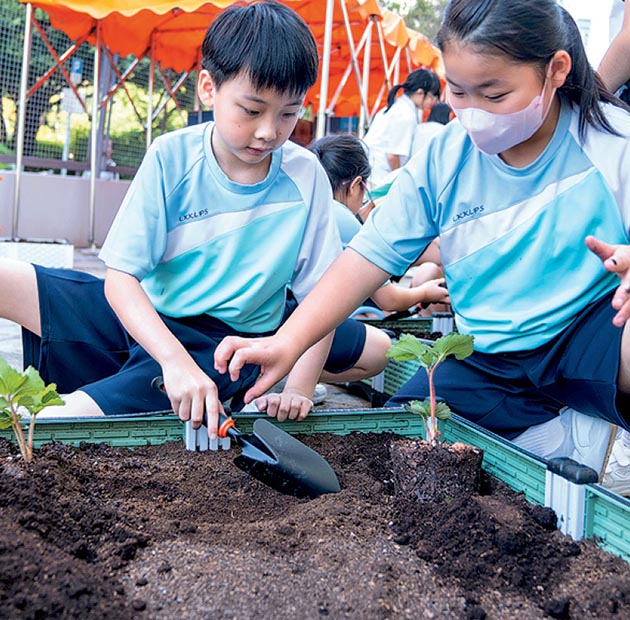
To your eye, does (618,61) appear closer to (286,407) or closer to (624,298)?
(624,298)

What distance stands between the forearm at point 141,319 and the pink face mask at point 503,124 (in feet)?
2.52

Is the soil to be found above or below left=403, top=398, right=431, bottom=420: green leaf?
below

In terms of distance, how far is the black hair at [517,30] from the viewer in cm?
144

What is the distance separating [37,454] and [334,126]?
402 inches

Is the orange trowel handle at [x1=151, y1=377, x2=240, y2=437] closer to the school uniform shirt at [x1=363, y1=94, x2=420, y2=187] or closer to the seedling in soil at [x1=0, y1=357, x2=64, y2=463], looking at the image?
the seedling in soil at [x1=0, y1=357, x2=64, y2=463]

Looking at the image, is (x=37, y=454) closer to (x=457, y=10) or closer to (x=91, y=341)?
(x=91, y=341)

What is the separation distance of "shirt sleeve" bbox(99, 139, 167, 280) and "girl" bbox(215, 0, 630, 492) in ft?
1.48

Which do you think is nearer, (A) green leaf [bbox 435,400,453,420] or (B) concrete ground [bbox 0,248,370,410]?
(A) green leaf [bbox 435,400,453,420]

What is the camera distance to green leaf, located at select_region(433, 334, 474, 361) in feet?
4.91

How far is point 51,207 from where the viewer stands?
8602 millimetres

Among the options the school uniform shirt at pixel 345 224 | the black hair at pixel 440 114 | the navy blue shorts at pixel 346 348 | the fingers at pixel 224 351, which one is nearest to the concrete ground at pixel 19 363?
the navy blue shorts at pixel 346 348

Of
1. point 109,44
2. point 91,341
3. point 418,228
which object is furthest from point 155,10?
point 418,228

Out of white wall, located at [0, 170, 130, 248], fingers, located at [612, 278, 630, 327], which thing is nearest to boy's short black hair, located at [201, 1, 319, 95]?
fingers, located at [612, 278, 630, 327]

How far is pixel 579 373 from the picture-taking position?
1.65m
